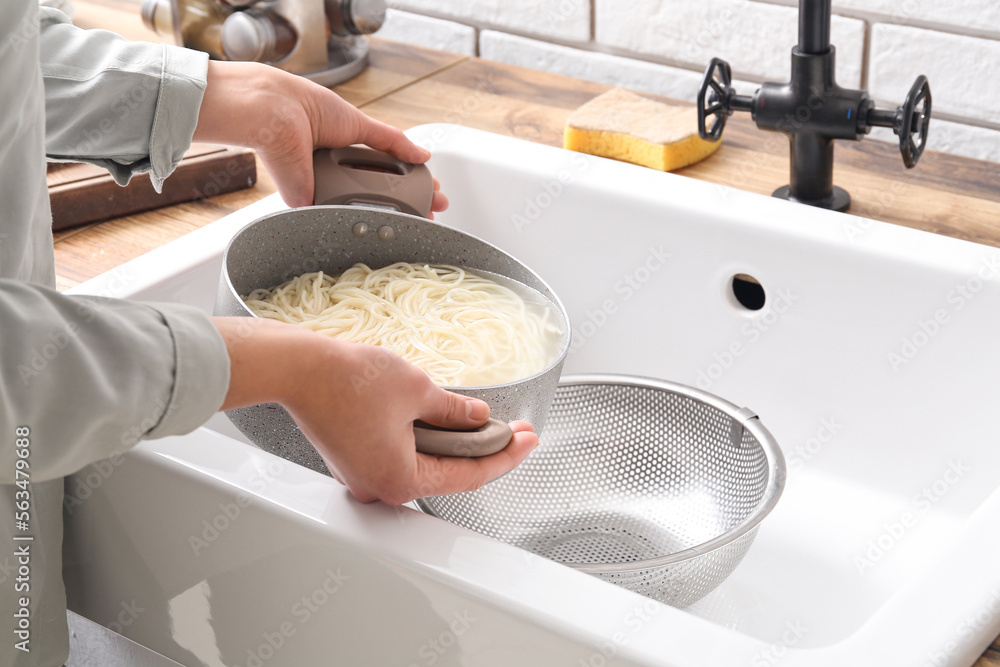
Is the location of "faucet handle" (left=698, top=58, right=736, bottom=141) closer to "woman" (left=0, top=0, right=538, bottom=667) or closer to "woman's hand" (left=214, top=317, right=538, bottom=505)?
"woman" (left=0, top=0, right=538, bottom=667)

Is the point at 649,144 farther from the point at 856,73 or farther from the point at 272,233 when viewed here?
the point at 272,233

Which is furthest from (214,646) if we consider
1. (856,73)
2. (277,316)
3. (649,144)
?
(856,73)

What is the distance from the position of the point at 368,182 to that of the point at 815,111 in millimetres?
388

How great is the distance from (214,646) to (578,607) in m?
0.25

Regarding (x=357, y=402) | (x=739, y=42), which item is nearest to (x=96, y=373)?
(x=357, y=402)

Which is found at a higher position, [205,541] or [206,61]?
[206,61]

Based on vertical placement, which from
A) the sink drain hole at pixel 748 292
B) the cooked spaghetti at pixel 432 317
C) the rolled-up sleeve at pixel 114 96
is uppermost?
the rolled-up sleeve at pixel 114 96

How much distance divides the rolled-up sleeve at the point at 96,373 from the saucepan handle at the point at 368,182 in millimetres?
350

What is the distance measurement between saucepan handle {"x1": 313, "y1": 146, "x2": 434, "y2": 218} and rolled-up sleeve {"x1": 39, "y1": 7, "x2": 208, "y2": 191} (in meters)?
0.11

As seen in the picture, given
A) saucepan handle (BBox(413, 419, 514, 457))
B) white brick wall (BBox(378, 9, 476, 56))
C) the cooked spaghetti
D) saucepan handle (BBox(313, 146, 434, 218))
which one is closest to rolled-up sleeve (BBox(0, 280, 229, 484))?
saucepan handle (BBox(413, 419, 514, 457))

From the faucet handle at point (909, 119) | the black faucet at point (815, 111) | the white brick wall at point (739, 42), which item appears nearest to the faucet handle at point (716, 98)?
the black faucet at point (815, 111)

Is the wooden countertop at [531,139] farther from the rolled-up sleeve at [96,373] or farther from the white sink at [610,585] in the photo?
the rolled-up sleeve at [96,373]

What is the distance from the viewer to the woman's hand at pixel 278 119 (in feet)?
2.49

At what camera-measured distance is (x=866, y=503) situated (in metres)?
0.82
